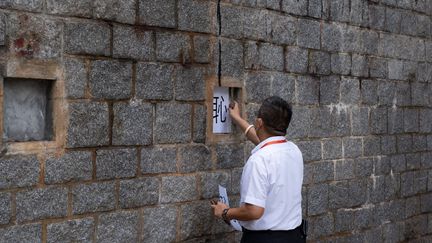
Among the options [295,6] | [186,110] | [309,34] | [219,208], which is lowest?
[219,208]

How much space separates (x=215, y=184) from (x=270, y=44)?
1.40 metres

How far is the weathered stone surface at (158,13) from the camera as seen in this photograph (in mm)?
4914

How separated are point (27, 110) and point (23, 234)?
2.54ft

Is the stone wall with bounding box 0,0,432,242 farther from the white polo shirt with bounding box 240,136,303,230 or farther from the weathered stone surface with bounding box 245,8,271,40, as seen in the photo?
the white polo shirt with bounding box 240,136,303,230

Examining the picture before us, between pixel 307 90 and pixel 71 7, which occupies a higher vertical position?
pixel 71 7

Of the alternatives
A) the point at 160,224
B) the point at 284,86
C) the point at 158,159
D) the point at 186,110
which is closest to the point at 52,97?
the point at 158,159

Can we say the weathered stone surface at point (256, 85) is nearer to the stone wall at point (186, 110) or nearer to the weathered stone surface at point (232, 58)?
the stone wall at point (186, 110)

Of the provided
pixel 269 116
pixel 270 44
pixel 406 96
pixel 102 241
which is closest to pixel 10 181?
pixel 102 241

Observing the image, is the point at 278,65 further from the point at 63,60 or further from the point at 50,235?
the point at 50,235

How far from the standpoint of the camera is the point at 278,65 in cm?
617

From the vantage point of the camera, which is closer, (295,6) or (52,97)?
(52,97)

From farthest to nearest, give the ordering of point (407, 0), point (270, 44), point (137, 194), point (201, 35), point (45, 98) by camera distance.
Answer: point (407, 0), point (270, 44), point (201, 35), point (137, 194), point (45, 98)

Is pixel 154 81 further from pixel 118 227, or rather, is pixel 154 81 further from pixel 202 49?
pixel 118 227

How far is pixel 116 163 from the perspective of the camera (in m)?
4.75
